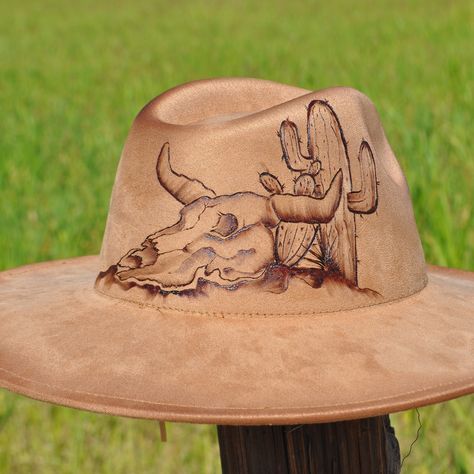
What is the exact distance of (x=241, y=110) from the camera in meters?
1.64

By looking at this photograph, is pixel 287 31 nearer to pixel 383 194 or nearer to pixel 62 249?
pixel 62 249

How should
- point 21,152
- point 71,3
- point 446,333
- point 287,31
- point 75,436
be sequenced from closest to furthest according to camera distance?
point 446,333
point 75,436
point 21,152
point 287,31
point 71,3

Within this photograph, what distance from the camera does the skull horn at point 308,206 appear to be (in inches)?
54.6

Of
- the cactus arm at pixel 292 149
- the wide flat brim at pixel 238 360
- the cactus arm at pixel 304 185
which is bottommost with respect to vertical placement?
the wide flat brim at pixel 238 360

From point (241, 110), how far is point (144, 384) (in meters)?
0.60

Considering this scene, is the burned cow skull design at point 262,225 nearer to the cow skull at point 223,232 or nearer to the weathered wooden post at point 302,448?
the cow skull at point 223,232

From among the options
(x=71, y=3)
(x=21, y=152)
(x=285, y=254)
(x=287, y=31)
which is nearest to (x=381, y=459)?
(x=285, y=254)

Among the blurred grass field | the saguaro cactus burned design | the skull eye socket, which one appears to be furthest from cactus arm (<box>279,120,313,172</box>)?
the blurred grass field

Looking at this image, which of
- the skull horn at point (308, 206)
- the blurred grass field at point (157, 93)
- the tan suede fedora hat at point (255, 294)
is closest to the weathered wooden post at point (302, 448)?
the tan suede fedora hat at point (255, 294)

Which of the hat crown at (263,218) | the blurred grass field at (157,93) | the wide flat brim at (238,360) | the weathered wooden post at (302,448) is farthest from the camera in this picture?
the blurred grass field at (157,93)

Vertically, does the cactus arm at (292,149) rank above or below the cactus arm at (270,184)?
above

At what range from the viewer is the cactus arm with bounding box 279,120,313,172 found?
1.40m

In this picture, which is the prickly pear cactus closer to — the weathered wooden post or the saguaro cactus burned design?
the saguaro cactus burned design

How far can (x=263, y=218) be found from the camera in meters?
1.38
